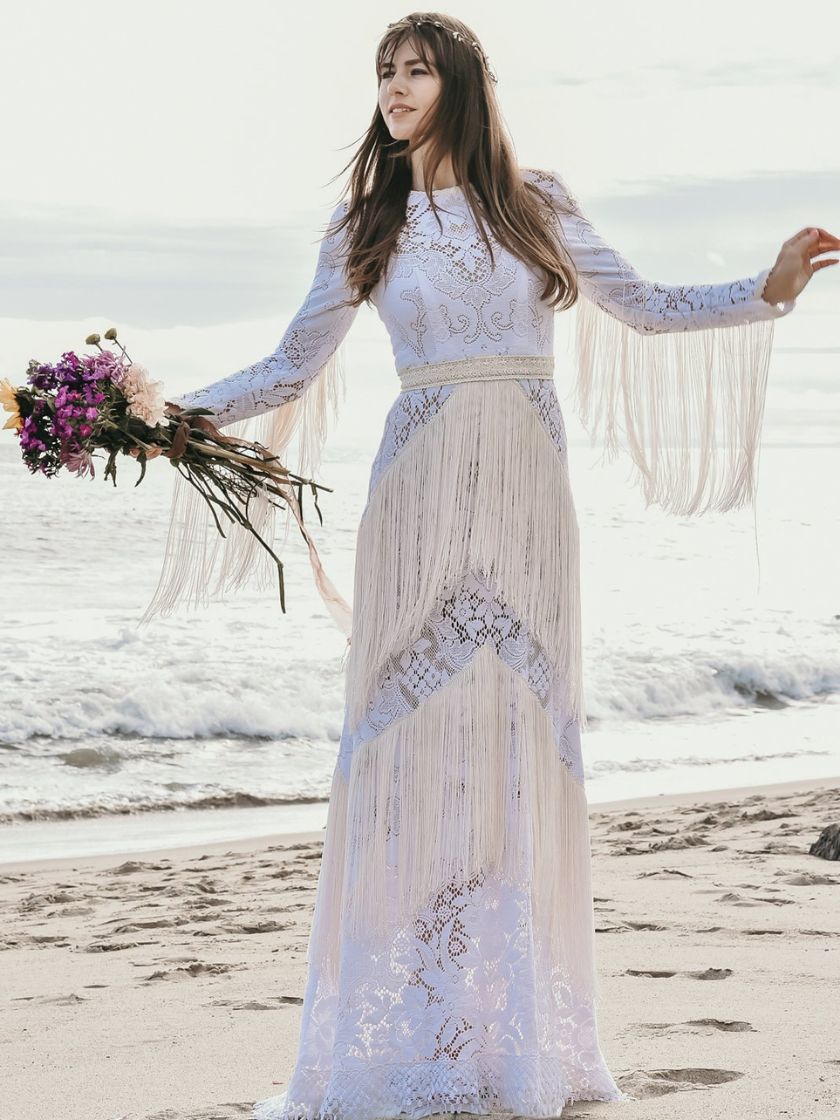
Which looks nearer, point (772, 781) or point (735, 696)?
point (772, 781)

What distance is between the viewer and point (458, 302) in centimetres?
253

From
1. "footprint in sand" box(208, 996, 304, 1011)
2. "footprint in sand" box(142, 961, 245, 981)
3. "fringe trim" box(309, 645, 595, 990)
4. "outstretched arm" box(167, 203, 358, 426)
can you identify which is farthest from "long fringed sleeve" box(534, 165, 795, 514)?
"footprint in sand" box(142, 961, 245, 981)

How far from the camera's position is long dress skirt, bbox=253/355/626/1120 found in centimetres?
249

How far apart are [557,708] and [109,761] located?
19.9 feet

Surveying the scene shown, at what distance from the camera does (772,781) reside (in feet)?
25.6

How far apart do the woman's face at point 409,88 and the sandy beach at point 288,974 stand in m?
1.75

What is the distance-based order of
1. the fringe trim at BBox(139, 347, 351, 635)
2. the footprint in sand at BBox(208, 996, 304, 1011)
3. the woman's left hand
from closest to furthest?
the woman's left hand < the fringe trim at BBox(139, 347, 351, 635) < the footprint in sand at BBox(208, 996, 304, 1011)

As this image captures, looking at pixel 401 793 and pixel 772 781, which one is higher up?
pixel 401 793

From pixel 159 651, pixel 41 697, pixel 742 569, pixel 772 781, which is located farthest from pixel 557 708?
pixel 742 569

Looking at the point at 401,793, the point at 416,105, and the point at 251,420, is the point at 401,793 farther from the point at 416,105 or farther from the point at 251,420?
the point at 416,105

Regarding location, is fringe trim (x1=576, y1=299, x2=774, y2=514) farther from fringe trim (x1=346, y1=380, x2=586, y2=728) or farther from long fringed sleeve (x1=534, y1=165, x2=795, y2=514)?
fringe trim (x1=346, y1=380, x2=586, y2=728)

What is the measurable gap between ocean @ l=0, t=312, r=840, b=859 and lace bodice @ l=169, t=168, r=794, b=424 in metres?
0.32

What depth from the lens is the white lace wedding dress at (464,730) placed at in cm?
249

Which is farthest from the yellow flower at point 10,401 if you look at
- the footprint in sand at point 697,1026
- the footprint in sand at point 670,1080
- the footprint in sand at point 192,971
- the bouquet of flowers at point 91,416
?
the footprint in sand at point 192,971
